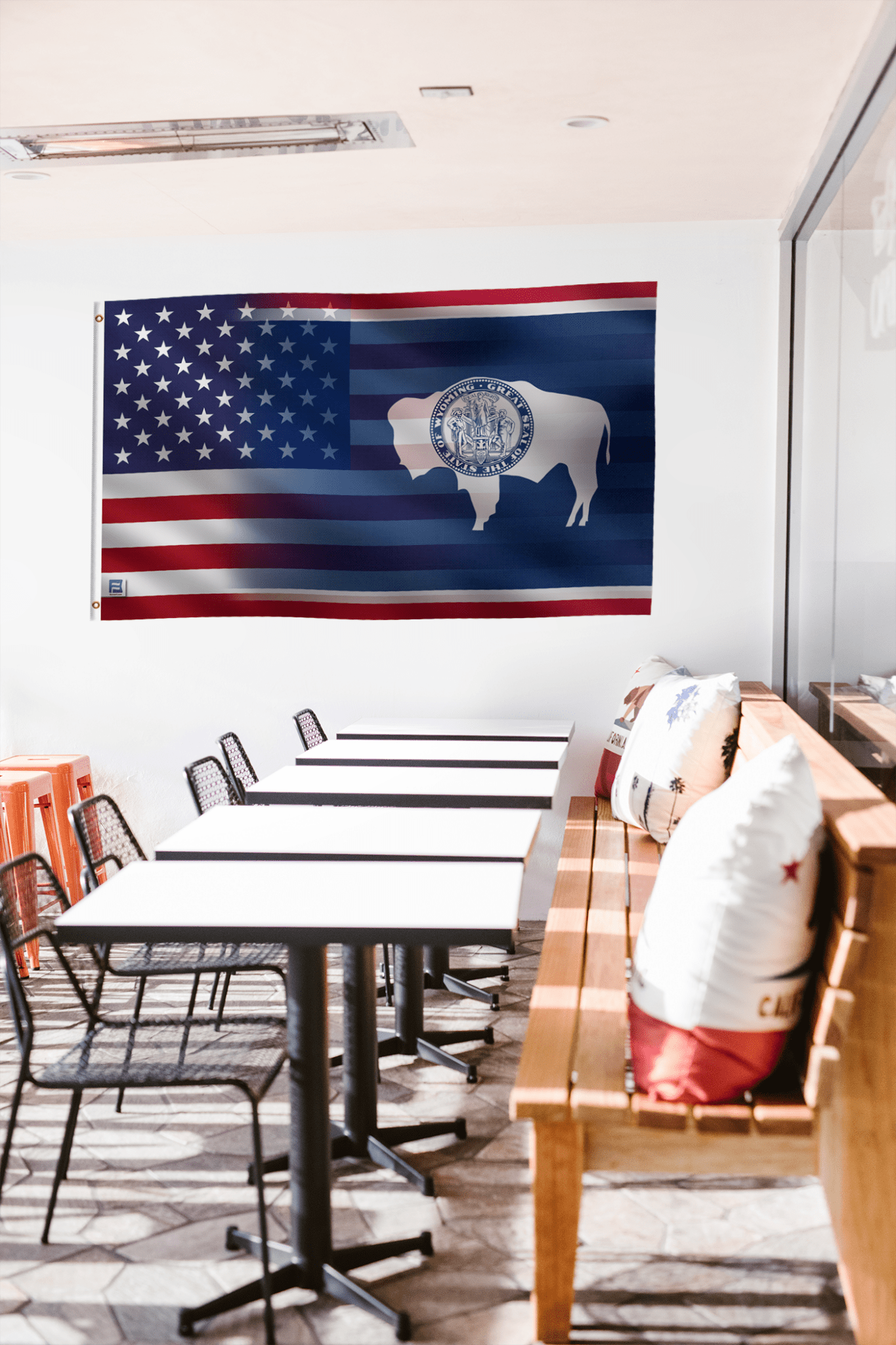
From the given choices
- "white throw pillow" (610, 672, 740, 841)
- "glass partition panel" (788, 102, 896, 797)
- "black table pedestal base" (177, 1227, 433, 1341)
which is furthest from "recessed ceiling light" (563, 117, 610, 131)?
"black table pedestal base" (177, 1227, 433, 1341)

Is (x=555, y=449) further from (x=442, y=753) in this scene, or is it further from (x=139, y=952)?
(x=139, y=952)

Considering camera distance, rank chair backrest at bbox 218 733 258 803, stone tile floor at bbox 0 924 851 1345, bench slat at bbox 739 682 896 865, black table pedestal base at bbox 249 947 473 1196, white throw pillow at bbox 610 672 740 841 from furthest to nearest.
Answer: chair backrest at bbox 218 733 258 803, white throw pillow at bbox 610 672 740 841, black table pedestal base at bbox 249 947 473 1196, stone tile floor at bbox 0 924 851 1345, bench slat at bbox 739 682 896 865

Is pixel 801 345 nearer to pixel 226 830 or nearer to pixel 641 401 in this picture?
pixel 641 401

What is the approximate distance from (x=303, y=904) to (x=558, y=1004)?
72 centimetres

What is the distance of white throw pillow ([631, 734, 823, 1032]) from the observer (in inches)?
82.7

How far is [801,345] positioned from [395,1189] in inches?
145

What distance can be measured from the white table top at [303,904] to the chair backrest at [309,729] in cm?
208

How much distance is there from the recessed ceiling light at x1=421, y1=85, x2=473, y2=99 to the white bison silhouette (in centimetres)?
163

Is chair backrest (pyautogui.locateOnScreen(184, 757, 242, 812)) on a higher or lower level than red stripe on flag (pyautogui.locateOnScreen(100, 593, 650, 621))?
lower

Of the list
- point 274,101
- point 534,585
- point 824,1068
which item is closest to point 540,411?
point 534,585

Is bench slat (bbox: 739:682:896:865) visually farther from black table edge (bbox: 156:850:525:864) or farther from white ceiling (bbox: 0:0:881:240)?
white ceiling (bbox: 0:0:881:240)

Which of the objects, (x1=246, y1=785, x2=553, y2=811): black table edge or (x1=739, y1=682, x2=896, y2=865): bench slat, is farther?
(x1=246, y1=785, x2=553, y2=811): black table edge

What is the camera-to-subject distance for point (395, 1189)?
2.85m

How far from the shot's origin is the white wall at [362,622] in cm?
505
